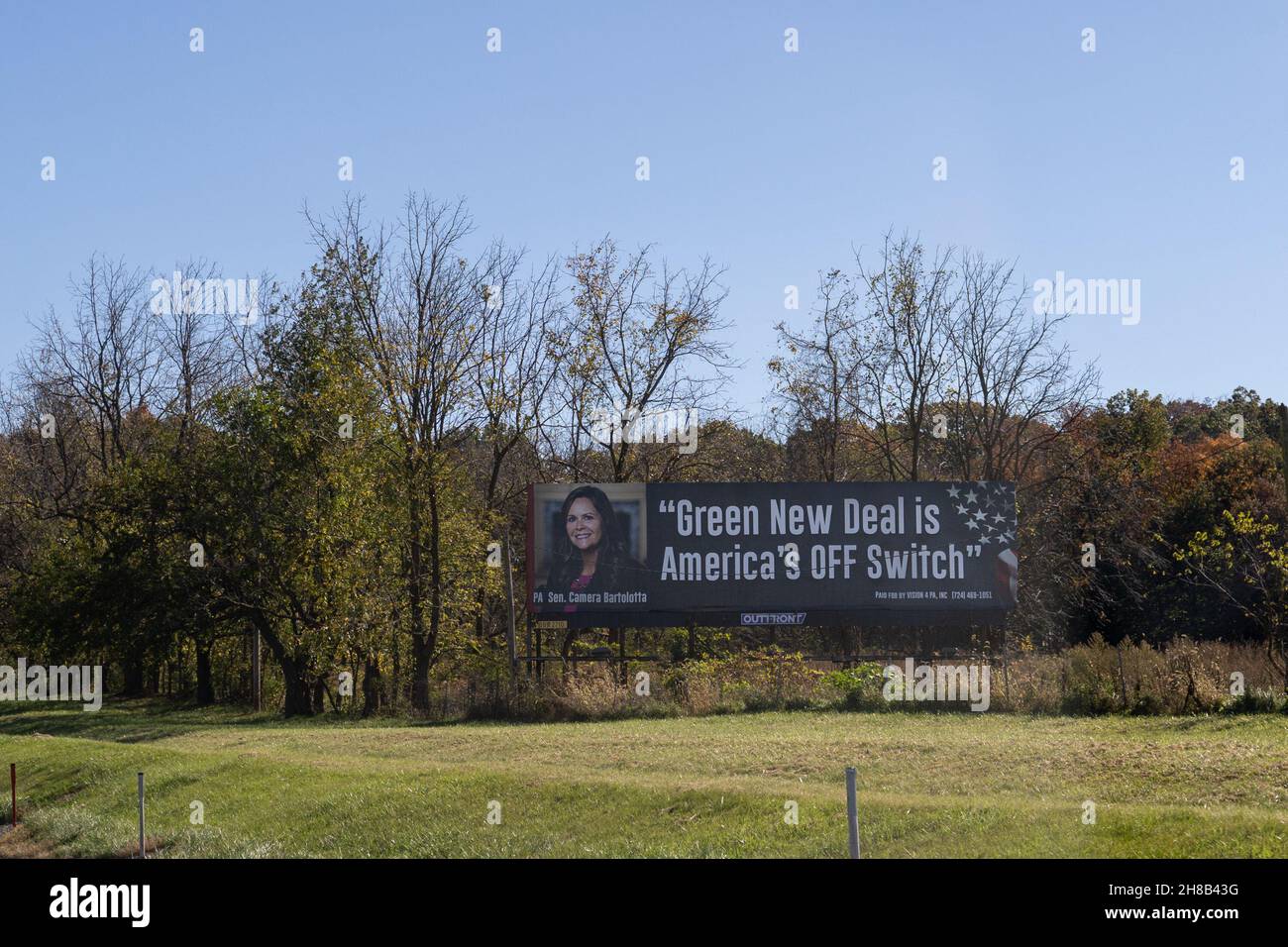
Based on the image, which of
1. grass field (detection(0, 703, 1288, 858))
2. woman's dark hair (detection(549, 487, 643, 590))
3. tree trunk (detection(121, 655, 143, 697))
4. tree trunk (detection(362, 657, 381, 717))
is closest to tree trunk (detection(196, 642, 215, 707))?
tree trunk (detection(121, 655, 143, 697))

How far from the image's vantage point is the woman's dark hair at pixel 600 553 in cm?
3188

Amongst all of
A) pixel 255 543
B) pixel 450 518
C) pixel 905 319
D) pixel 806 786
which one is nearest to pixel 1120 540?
pixel 905 319

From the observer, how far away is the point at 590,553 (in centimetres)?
3198

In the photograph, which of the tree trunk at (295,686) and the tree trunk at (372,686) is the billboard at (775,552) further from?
the tree trunk at (295,686)

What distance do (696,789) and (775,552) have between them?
16.4 meters

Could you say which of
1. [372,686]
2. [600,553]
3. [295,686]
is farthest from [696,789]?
[295,686]

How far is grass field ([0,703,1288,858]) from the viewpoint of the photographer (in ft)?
42.3

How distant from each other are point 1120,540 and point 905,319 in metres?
10.2

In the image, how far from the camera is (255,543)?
118 feet
